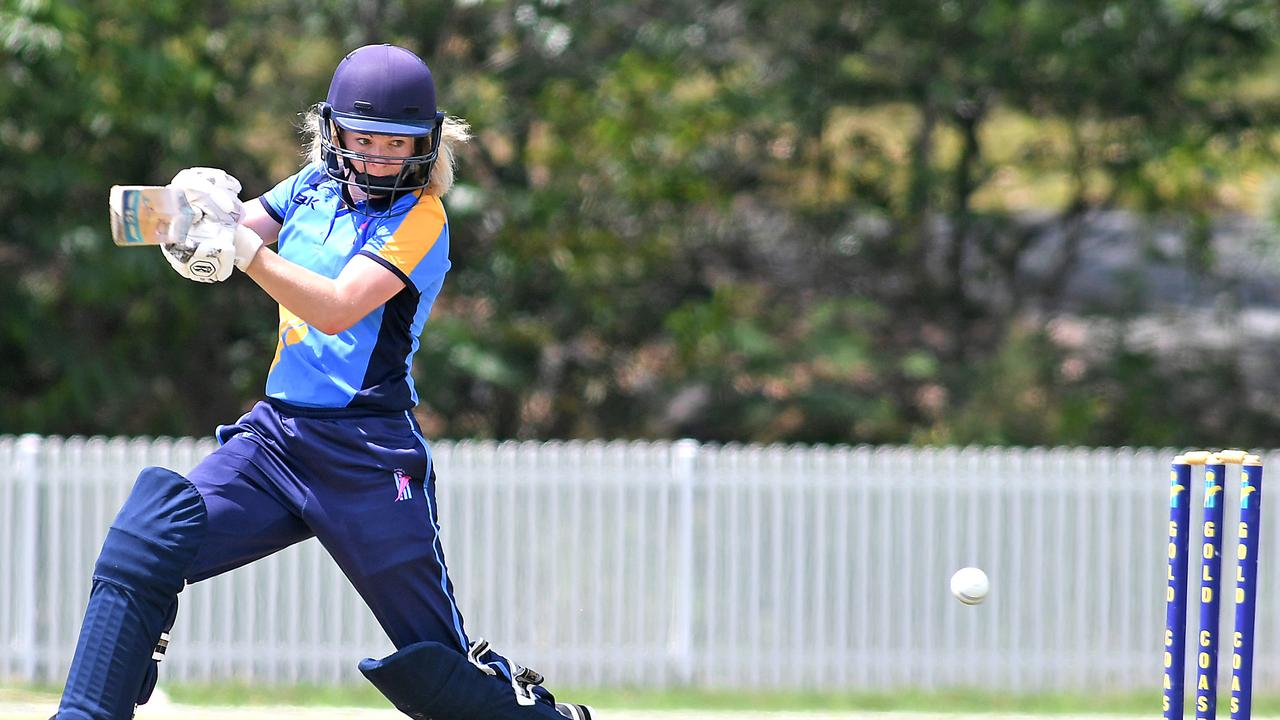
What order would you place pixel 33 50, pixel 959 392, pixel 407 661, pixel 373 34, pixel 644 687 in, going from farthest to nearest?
1. pixel 959 392
2. pixel 373 34
3. pixel 33 50
4. pixel 644 687
5. pixel 407 661

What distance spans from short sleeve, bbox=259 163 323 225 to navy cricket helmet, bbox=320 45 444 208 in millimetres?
147

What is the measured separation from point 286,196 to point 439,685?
3.88ft

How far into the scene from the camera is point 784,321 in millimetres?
11805

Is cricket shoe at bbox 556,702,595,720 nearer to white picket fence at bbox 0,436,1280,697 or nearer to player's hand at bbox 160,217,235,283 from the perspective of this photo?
player's hand at bbox 160,217,235,283

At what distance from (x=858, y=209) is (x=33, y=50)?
625 cm

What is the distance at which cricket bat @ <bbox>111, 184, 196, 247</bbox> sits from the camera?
3.16 metres

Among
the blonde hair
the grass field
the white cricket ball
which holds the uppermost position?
the blonde hair

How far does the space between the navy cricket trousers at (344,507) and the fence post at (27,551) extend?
4637 millimetres

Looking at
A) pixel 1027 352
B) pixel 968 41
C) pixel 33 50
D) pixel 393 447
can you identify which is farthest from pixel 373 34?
pixel 393 447

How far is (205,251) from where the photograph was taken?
3.23m

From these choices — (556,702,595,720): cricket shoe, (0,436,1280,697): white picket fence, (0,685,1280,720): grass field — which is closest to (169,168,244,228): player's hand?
(556,702,595,720): cricket shoe

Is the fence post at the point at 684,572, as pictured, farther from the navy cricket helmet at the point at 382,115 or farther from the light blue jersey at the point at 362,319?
the navy cricket helmet at the point at 382,115

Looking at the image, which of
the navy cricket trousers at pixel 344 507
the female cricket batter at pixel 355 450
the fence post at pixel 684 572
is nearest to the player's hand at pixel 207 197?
the female cricket batter at pixel 355 450

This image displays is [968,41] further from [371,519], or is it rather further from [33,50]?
[371,519]
